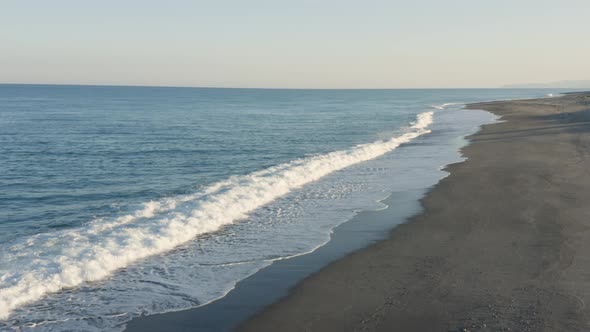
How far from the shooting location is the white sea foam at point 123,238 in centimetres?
992

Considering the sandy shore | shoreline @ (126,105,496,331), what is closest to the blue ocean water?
shoreline @ (126,105,496,331)

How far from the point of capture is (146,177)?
21969mm

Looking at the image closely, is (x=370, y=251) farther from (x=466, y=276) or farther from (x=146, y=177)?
(x=146, y=177)

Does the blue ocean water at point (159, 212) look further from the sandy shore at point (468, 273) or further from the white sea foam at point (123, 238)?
the sandy shore at point (468, 273)

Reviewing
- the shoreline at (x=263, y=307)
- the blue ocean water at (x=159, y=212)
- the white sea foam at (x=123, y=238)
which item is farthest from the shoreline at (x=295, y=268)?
Answer: the white sea foam at (x=123, y=238)

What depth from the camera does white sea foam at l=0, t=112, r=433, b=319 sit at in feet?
32.6

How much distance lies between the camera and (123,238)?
12.6 meters

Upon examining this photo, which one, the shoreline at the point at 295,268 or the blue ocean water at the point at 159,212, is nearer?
the shoreline at the point at 295,268

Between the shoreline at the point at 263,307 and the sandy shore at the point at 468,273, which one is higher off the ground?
the sandy shore at the point at 468,273

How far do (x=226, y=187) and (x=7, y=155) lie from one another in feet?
50.1

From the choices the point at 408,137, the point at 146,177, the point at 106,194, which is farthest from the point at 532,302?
the point at 408,137

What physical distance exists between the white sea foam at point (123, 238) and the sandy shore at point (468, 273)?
13.2ft

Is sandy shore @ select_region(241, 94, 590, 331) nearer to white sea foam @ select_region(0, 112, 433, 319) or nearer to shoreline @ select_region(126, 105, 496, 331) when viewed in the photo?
shoreline @ select_region(126, 105, 496, 331)

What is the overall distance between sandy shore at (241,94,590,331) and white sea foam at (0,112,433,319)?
403 centimetres
